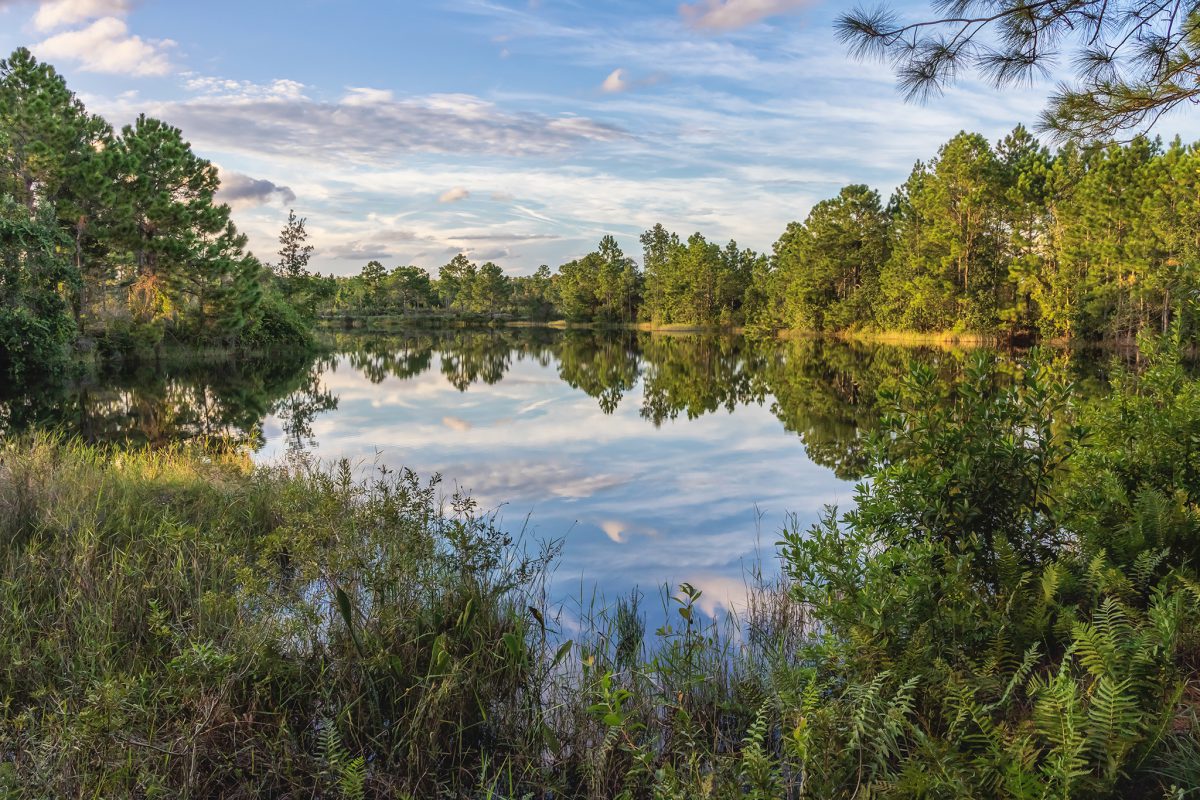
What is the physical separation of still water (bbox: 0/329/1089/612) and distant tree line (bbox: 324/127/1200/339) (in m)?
5.57

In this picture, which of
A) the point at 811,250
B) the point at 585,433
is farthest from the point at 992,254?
the point at 585,433

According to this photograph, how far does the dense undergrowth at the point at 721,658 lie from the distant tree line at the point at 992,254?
3.84 m

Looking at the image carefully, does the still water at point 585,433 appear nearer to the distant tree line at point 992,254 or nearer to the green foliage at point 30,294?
the green foliage at point 30,294

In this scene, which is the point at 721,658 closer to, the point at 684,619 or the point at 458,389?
the point at 684,619

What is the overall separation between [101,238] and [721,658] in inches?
1245

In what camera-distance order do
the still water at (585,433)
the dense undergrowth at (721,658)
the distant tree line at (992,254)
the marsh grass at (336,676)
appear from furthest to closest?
the distant tree line at (992,254) → the still water at (585,433) → the marsh grass at (336,676) → the dense undergrowth at (721,658)

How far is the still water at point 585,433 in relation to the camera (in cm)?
882

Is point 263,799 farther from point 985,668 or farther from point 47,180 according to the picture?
point 47,180

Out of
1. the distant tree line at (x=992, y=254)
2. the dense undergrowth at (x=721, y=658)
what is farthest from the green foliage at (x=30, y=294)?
the distant tree line at (x=992, y=254)

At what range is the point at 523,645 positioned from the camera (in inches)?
178

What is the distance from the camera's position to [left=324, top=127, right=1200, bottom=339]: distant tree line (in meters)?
34.4

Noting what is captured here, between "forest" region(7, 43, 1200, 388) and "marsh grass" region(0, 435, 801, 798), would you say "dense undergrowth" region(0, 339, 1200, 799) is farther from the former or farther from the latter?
"forest" region(7, 43, 1200, 388)

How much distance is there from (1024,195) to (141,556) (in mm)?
49939

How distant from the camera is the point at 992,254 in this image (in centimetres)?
4747
